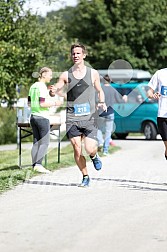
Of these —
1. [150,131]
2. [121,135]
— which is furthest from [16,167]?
[121,135]

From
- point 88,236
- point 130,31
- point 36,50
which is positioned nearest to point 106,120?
point 36,50

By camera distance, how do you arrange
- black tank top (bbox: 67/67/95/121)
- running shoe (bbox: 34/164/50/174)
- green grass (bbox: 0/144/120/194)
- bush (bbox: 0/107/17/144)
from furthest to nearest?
1. bush (bbox: 0/107/17/144)
2. running shoe (bbox: 34/164/50/174)
3. green grass (bbox: 0/144/120/194)
4. black tank top (bbox: 67/67/95/121)

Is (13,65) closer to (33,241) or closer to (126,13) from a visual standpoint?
(33,241)

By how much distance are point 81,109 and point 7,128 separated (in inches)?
717

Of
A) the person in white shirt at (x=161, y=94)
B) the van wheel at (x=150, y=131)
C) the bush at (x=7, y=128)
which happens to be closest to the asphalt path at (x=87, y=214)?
the person in white shirt at (x=161, y=94)

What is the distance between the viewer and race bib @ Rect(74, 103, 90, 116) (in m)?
10.6

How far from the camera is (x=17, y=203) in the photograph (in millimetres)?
9180

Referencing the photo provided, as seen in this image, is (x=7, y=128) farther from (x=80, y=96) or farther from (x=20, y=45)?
(x=80, y=96)

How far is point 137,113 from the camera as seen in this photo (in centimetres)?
2795

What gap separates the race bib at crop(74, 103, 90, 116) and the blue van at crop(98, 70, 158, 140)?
16167 mm

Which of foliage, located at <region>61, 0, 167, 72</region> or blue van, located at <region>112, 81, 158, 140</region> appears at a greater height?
foliage, located at <region>61, 0, 167, 72</region>

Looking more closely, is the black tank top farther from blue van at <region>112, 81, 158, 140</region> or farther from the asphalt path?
blue van at <region>112, 81, 158, 140</region>

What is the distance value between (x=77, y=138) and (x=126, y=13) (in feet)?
130

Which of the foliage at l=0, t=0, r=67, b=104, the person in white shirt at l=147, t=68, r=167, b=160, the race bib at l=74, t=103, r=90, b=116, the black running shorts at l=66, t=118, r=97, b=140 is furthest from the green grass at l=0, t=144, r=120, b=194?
the foliage at l=0, t=0, r=67, b=104
